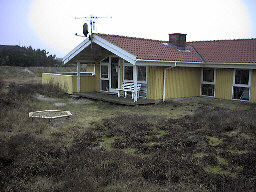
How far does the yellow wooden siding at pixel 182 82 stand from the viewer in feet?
47.8

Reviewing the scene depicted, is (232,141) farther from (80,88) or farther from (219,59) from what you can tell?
(80,88)

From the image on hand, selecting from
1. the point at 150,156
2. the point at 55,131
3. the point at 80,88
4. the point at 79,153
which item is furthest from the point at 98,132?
the point at 80,88

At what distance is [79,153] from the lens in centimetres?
597

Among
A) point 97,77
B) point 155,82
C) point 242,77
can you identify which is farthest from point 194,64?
point 97,77

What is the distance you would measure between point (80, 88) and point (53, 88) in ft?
6.19

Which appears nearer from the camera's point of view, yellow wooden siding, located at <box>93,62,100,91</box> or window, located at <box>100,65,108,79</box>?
window, located at <box>100,65,108,79</box>

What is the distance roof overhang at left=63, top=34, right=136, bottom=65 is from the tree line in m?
27.1

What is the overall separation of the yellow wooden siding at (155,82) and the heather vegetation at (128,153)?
3.73 meters

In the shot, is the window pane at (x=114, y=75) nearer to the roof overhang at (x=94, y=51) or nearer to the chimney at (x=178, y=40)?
the roof overhang at (x=94, y=51)

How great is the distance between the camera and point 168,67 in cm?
1413

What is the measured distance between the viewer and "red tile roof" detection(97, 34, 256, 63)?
1355cm

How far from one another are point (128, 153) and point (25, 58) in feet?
130

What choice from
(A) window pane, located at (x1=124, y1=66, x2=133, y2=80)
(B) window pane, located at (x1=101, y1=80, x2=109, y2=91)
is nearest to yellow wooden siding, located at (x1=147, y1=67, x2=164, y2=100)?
(A) window pane, located at (x1=124, y1=66, x2=133, y2=80)

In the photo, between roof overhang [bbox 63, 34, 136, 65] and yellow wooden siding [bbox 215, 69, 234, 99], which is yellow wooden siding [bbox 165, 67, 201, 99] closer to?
yellow wooden siding [bbox 215, 69, 234, 99]
